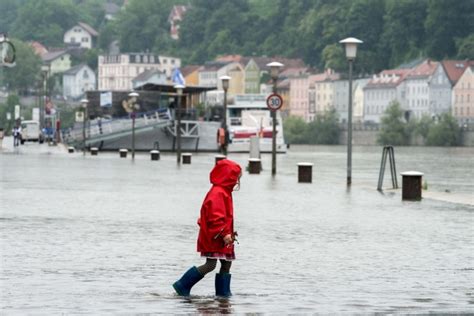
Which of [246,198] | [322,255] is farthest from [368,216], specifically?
[322,255]

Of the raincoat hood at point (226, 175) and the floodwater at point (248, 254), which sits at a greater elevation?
the raincoat hood at point (226, 175)

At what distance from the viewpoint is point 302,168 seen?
40094 mm

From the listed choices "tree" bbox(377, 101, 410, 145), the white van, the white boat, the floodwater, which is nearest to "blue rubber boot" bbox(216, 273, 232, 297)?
the floodwater

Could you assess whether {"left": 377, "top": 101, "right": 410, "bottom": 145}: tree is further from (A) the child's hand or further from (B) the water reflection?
(A) the child's hand

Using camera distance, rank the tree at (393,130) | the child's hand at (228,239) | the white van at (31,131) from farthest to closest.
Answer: the tree at (393,130), the white van at (31,131), the child's hand at (228,239)

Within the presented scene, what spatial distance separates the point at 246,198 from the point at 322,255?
12524 mm

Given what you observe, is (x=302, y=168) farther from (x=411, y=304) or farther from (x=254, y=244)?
(x=411, y=304)

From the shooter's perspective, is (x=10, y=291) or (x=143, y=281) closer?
(x=10, y=291)

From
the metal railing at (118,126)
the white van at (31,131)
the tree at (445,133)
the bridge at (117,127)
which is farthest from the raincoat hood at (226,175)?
the tree at (445,133)

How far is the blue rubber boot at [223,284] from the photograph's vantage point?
44.6 ft

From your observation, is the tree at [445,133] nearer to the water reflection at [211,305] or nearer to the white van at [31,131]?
the white van at [31,131]

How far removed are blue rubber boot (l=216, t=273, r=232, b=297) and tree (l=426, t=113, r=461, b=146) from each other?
16083 cm

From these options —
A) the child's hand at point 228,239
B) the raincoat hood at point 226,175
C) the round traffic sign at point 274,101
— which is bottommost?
the child's hand at point 228,239

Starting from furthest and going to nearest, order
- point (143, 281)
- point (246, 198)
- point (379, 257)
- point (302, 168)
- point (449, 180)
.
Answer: point (449, 180)
point (302, 168)
point (246, 198)
point (379, 257)
point (143, 281)
